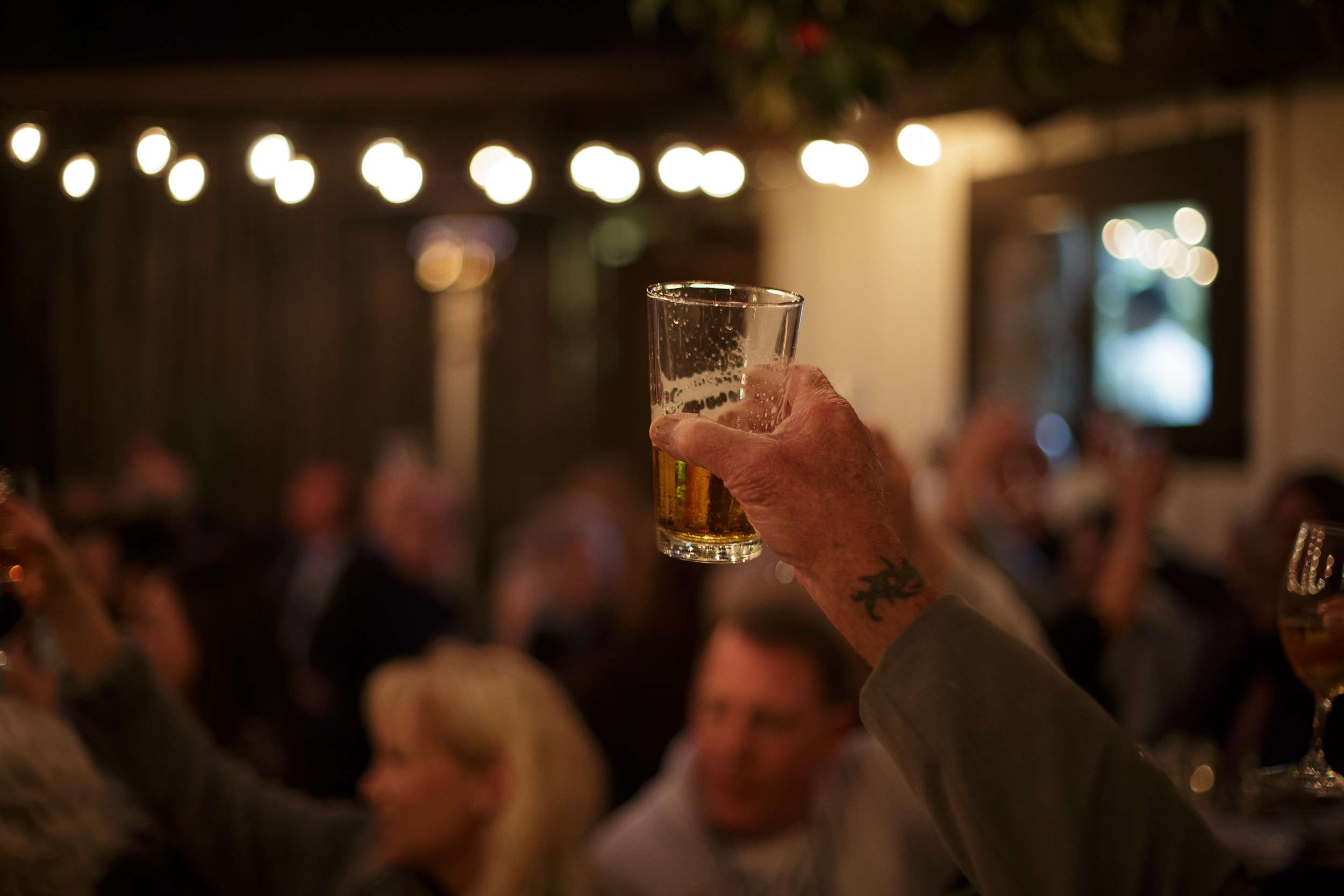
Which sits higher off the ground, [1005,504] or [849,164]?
[849,164]

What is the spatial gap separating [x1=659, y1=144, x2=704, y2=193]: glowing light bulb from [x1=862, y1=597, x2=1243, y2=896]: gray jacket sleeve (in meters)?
4.25

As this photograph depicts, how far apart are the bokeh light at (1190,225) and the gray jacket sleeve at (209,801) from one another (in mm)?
3566

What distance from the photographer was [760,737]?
71.6 inches

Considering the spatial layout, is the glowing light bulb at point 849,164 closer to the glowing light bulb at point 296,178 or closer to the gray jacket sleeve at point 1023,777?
the glowing light bulb at point 296,178

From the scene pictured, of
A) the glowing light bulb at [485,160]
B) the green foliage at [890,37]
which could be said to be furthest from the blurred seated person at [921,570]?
the glowing light bulb at [485,160]

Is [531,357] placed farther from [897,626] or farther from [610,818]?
[897,626]

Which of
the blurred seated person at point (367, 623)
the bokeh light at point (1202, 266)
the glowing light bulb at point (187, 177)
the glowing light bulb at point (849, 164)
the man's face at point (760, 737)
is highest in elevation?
the glowing light bulb at point (849, 164)

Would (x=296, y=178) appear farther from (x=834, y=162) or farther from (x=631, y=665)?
(x=631, y=665)

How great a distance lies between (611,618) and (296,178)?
7.01 feet

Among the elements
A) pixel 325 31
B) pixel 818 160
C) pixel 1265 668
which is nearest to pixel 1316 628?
pixel 1265 668

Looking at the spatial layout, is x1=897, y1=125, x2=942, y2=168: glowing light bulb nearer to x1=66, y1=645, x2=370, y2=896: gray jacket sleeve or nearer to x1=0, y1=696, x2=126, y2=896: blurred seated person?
x1=66, y1=645, x2=370, y2=896: gray jacket sleeve

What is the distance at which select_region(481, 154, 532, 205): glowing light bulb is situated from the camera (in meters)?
4.54

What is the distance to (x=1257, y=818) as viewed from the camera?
5.23ft

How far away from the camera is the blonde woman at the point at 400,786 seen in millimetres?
1300
